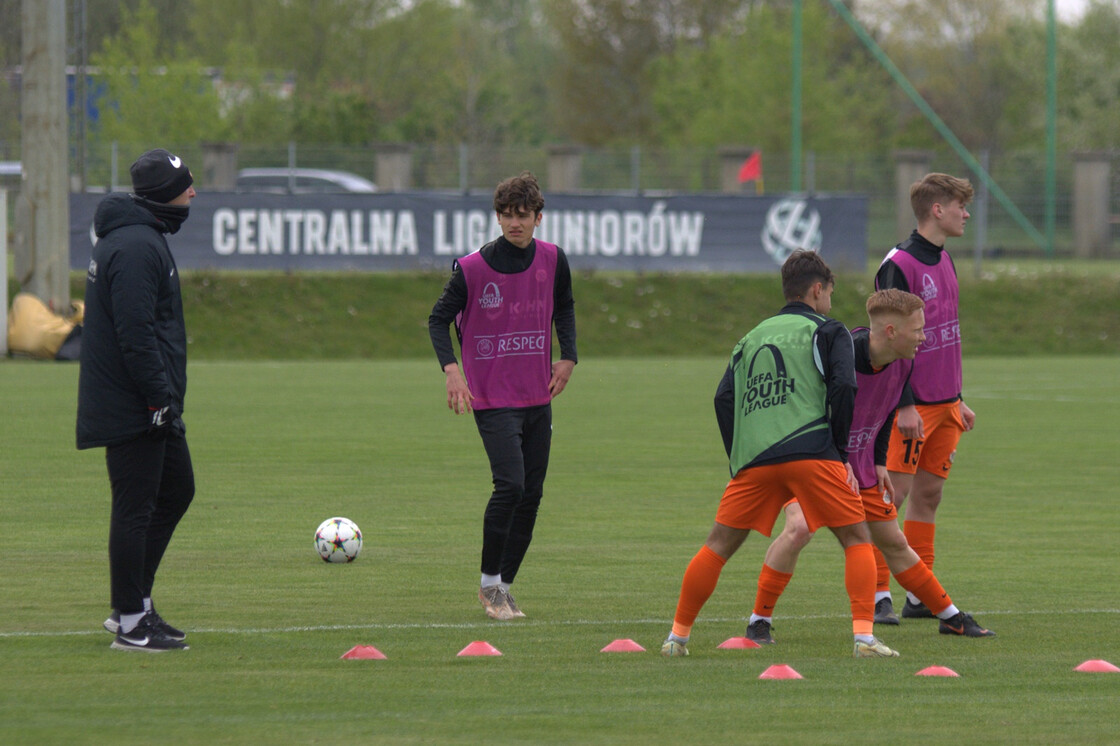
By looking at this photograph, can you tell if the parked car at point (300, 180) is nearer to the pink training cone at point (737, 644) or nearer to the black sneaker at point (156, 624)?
the black sneaker at point (156, 624)

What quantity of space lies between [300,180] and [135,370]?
31.1 meters

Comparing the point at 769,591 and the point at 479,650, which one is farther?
the point at 769,591

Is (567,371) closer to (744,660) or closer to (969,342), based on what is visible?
(744,660)

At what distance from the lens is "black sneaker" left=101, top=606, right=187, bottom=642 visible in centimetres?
718

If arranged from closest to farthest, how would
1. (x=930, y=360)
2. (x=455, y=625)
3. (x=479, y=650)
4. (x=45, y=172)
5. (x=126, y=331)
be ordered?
(x=126, y=331) → (x=479, y=650) → (x=455, y=625) → (x=930, y=360) → (x=45, y=172)

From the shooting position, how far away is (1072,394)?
22688mm

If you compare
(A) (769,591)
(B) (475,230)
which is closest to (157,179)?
(A) (769,591)

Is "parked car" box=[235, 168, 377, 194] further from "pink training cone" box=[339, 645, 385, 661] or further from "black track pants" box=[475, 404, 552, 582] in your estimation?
"pink training cone" box=[339, 645, 385, 661]

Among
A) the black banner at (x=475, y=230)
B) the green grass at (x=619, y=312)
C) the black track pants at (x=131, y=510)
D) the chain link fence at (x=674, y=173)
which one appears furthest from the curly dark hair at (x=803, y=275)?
the chain link fence at (x=674, y=173)

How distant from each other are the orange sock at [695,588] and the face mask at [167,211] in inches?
102

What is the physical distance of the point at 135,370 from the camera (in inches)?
273

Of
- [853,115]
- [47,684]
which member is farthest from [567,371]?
[853,115]

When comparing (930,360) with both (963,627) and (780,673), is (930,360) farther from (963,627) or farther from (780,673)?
(780,673)

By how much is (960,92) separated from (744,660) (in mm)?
65276
